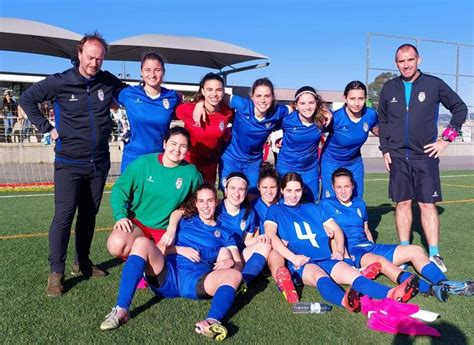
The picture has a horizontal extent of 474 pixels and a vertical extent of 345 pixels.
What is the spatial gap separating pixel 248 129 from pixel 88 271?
79.5 inches

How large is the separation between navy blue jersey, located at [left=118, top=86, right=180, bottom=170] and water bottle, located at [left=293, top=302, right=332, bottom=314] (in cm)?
201

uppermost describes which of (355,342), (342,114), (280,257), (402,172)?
(342,114)

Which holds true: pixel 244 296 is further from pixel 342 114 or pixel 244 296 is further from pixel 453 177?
pixel 453 177

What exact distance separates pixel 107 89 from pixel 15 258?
210 centimetres

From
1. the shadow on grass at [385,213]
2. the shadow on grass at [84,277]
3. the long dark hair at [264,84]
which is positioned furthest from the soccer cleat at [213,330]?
the shadow on grass at [385,213]

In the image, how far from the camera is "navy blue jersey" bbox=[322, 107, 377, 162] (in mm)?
5098

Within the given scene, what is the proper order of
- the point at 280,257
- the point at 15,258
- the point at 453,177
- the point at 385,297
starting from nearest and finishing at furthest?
1. the point at 385,297
2. the point at 280,257
3. the point at 15,258
4. the point at 453,177

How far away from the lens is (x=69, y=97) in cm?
388

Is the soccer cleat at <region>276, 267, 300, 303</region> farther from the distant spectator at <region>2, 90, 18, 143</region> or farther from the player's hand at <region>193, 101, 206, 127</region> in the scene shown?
the distant spectator at <region>2, 90, 18, 143</region>

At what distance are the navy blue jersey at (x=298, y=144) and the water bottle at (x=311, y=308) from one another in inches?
77.3

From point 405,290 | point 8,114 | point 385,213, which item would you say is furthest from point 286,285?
point 8,114

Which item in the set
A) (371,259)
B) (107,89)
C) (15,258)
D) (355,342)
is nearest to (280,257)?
(371,259)

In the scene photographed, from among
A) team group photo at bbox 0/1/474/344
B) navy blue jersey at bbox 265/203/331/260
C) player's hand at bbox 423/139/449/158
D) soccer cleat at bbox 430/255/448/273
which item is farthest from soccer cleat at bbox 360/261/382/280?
player's hand at bbox 423/139/449/158

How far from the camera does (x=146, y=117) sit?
14.3 feet
